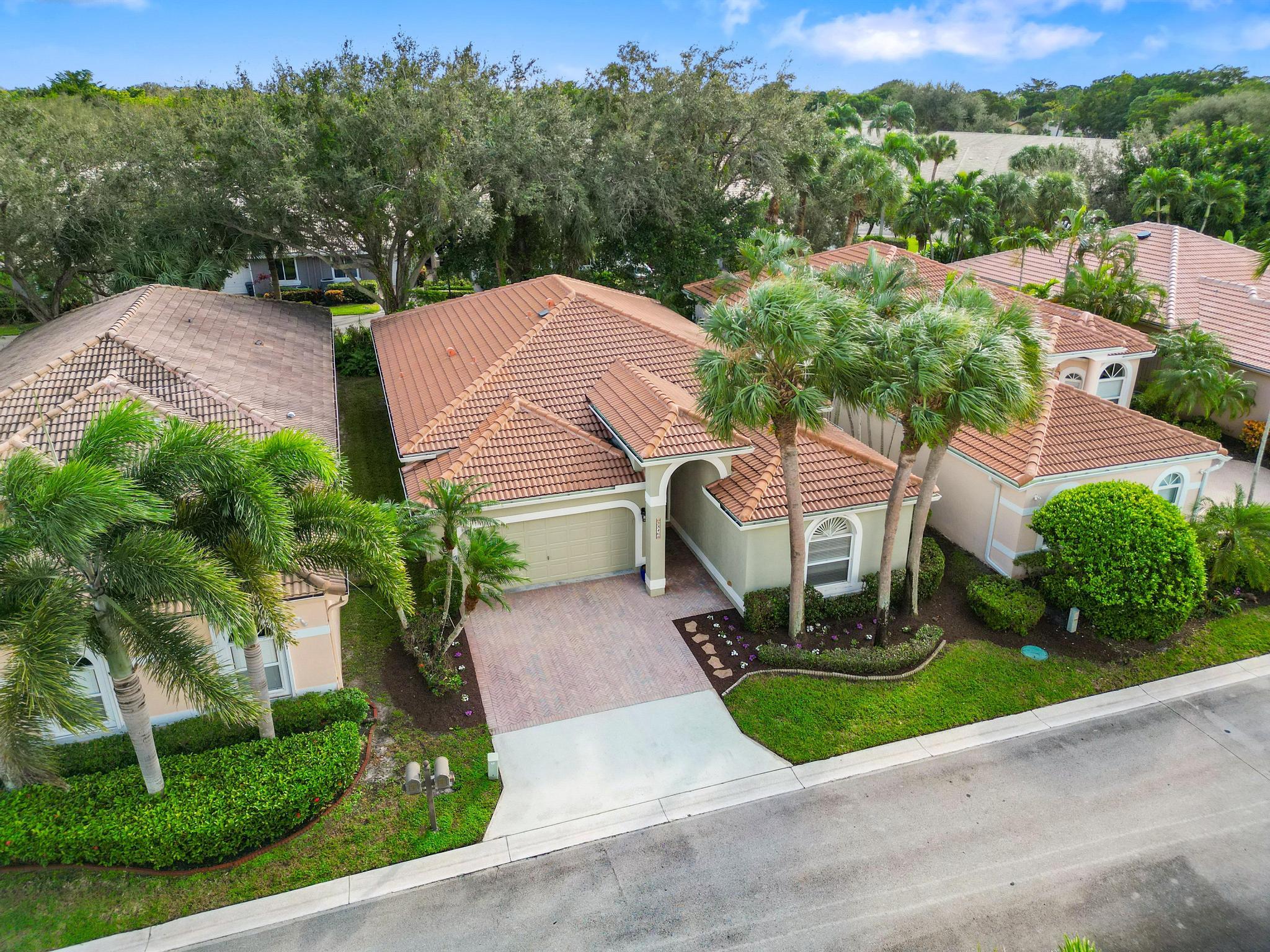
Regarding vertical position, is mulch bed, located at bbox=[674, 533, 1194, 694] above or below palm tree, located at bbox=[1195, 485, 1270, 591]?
below

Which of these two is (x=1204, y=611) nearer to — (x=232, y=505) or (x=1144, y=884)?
(x=1144, y=884)

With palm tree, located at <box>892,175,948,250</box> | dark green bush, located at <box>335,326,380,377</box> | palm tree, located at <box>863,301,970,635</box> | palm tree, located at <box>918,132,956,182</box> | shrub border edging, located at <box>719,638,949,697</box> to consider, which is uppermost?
palm tree, located at <box>918,132,956,182</box>

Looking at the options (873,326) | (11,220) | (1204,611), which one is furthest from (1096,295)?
(11,220)

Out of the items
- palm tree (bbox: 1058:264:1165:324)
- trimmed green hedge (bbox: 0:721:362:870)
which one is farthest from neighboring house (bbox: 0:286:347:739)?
palm tree (bbox: 1058:264:1165:324)

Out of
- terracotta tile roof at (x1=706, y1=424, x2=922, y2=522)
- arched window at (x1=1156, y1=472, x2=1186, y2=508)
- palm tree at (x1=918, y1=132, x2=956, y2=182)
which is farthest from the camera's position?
palm tree at (x1=918, y1=132, x2=956, y2=182)

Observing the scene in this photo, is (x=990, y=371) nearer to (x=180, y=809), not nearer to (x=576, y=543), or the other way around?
(x=576, y=543)

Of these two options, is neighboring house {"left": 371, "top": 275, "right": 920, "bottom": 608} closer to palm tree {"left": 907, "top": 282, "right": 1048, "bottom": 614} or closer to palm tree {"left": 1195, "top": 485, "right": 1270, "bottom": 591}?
palm tree {"left": 907, "top": 282, "right": 1048, "bottom": 614}
